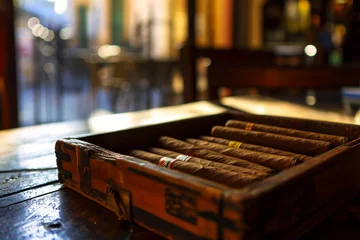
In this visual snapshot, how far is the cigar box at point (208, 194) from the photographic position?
40 centimetres

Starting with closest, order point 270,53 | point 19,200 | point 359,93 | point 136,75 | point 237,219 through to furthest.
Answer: point 237,219 < point 19,200 < point 359,93 < point 270,53 < point 136,75

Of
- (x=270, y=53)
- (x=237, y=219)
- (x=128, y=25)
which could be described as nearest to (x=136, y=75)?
(x=270, y=53)

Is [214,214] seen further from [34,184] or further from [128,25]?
[128,25]

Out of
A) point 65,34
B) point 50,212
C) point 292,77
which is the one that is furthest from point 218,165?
point 65,34

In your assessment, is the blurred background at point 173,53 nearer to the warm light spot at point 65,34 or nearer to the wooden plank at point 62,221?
the warm light spot at point 65,34

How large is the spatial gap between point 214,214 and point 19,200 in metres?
0.36

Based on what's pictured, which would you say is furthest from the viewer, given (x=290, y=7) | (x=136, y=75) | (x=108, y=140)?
(x=290, y=7)

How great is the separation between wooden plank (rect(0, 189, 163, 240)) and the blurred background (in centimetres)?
148

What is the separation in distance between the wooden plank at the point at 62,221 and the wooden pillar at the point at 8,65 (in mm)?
1861

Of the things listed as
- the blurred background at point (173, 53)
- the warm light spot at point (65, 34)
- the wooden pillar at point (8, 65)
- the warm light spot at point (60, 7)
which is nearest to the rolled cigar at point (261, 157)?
the blurred background at point (173, 53)

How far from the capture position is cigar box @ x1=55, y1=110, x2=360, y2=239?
15.9 inches

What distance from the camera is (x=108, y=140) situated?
0.72 m

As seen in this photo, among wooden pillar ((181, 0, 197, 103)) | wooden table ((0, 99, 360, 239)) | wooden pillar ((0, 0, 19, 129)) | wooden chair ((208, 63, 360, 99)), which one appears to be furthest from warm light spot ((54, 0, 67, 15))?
wooden table ((0, 99, 360, 239))

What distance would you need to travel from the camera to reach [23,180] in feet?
2.37
